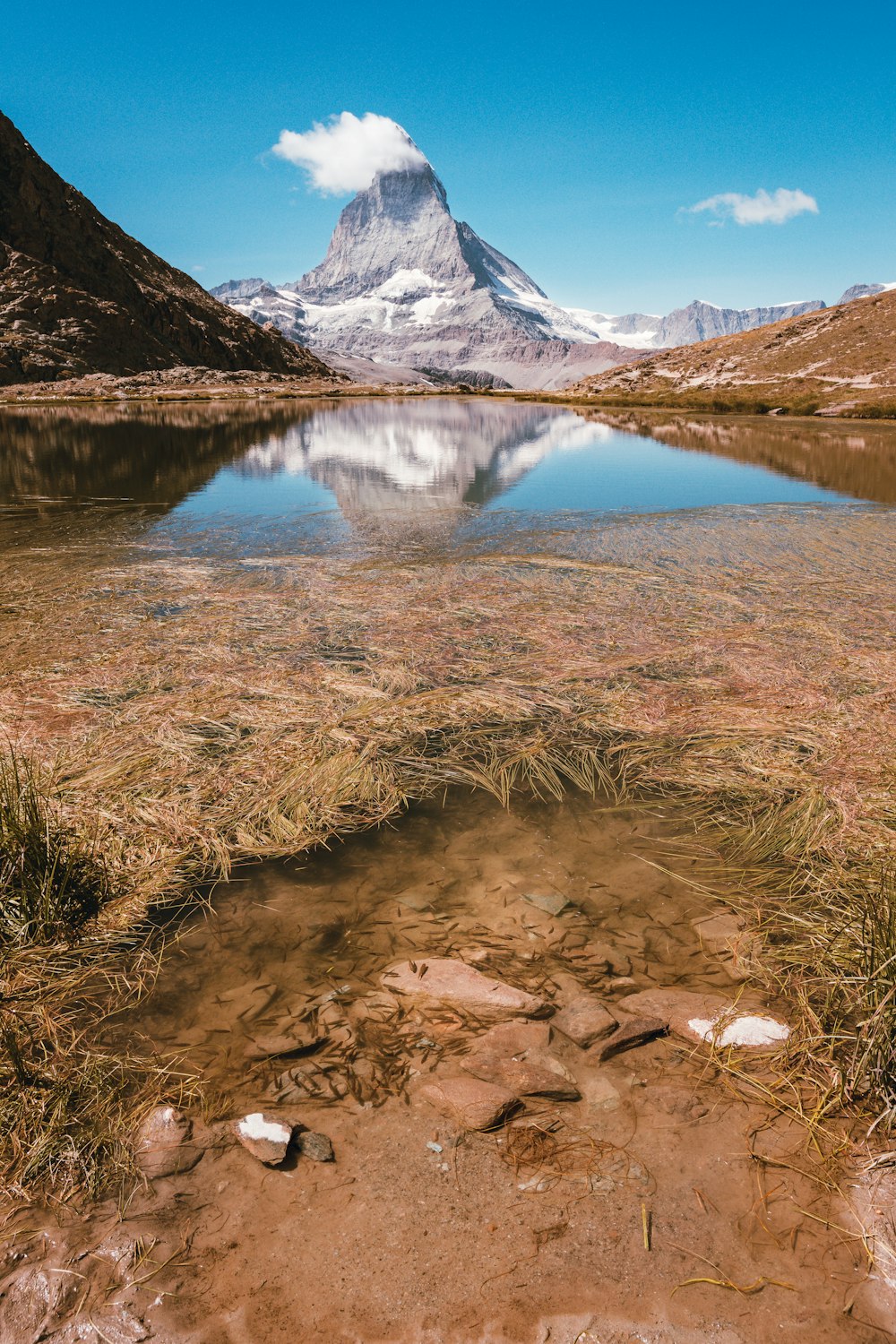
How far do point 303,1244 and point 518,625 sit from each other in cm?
806

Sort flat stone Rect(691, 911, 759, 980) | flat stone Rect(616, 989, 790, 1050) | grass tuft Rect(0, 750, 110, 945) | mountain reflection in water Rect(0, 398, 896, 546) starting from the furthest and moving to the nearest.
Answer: mountain reflection in water Rect(0, 398, 896, 546)
flat stone Rect(691, 911, 759, 980)
grass tuft Rect(0, 750, 110, 945)
flat stone Rect(616, 989, 790, 1050)

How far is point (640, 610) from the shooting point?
35.3ft

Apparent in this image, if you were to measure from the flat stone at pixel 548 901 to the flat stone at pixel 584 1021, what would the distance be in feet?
2.60

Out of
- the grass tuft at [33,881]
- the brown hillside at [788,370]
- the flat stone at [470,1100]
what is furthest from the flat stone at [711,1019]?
the brown hillside at [788,370]

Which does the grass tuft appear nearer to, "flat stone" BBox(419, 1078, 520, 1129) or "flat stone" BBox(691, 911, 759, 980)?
"flat stone" BBox(419, 1078, 520, 1129)

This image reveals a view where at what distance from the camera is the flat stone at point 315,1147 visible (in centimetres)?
311

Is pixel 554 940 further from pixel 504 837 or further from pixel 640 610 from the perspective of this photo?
pixel 640 610

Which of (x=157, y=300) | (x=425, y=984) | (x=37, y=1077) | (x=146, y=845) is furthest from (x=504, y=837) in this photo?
(x=157, y=300)

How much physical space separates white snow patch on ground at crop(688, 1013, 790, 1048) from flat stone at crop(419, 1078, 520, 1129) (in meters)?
1.16

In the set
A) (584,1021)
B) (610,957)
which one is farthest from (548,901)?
(584,1021)

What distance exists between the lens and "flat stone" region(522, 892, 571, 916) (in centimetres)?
476

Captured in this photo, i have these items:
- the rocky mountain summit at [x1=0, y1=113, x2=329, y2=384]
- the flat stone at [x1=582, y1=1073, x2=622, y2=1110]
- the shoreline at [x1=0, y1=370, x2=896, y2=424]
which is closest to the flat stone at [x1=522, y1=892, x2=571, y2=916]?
the flat stone at [x1=582, y1=1073, x2=622, y2=1110]

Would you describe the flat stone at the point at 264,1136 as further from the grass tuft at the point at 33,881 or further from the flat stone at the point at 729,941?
the flat stone at the point at 729,941

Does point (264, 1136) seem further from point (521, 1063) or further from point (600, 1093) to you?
point (600, 1093)
